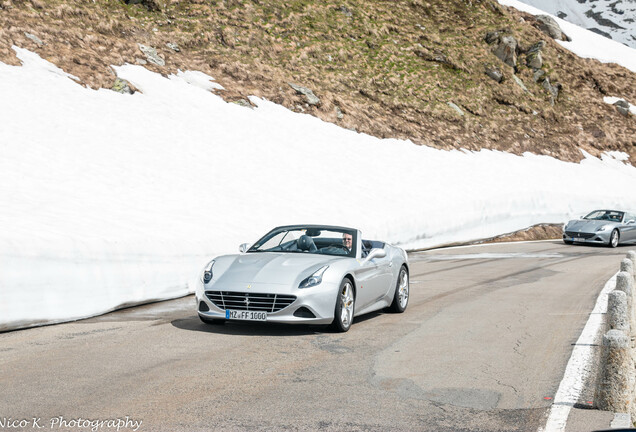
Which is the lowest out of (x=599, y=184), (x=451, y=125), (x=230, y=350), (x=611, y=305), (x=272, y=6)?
(x=230, y=350)

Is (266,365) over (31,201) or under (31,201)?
under

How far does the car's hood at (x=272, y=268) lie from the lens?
8180 mm

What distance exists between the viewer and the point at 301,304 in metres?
7.94

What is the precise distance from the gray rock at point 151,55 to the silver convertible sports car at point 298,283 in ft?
74.3

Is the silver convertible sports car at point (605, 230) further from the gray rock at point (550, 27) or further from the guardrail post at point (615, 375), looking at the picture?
the gray rock at point (550, 27)

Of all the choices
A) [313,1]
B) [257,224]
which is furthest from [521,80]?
[257,224]

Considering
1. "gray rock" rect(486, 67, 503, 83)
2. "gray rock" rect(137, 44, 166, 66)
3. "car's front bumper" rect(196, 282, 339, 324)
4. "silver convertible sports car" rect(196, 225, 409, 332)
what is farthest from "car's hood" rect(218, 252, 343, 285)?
"gray rock" rect(486, 67, 503, 83)

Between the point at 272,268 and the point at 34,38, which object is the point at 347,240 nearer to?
the point at 272,268

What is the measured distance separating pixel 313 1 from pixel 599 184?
21.8m

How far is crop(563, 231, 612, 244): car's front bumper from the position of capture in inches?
979

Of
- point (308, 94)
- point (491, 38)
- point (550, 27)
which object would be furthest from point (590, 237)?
point (550, 27)

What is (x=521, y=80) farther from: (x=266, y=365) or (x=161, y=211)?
(x=266, y=365)

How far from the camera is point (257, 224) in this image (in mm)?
17562

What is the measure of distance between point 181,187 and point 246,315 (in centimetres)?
1235
